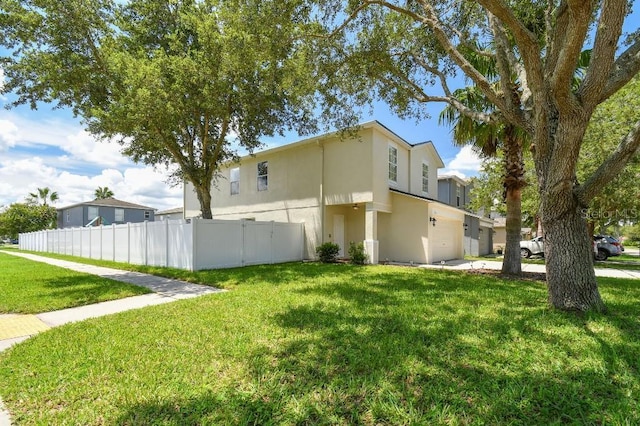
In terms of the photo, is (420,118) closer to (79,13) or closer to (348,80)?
(348,80)

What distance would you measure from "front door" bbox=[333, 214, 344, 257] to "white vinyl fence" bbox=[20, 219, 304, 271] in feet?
5.82

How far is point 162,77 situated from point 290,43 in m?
5.31

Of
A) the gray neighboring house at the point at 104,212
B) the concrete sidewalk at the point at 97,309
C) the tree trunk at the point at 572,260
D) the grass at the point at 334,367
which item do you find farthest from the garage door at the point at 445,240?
the gray neighboring house at the point at 104,212

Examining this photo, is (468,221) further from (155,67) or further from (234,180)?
(155,67)

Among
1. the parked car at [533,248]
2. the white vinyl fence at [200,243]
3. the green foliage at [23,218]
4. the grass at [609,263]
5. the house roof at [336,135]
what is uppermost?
the house roof at [336,135]

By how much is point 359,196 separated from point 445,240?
6042mm

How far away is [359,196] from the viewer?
1442 cm

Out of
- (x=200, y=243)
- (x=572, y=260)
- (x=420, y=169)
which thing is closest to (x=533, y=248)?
(x=420, y=169)

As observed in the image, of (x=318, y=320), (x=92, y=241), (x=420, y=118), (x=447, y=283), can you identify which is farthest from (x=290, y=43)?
(x=92, y=241)

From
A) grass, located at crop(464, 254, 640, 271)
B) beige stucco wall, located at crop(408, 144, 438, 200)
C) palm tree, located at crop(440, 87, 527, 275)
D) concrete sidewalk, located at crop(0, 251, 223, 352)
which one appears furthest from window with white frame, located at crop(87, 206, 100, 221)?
palm tree, located at crop(440, 87, 527, 275)

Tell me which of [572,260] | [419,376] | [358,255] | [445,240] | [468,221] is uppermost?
[468,221]

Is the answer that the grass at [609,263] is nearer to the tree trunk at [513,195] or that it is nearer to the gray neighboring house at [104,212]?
the tree trunk at [513,195]

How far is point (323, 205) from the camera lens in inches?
616

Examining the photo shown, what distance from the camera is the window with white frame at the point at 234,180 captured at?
19859 millimetres
